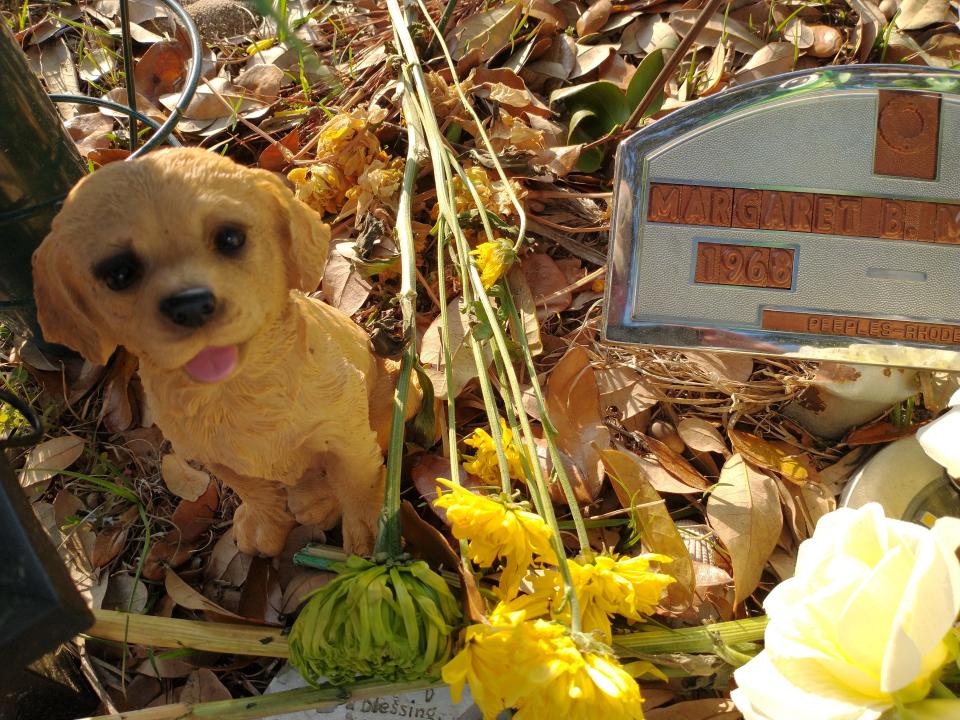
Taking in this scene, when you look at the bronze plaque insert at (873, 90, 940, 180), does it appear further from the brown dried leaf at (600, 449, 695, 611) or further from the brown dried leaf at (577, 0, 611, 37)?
the brown dried leaf at (577, 0, 611, 37)

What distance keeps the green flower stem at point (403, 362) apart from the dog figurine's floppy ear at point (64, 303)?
1.34ft

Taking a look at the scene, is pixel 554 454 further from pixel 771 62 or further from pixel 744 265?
pixel 771 62

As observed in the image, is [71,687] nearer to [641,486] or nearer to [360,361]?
[360,361]

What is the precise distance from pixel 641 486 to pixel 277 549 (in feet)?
2.24

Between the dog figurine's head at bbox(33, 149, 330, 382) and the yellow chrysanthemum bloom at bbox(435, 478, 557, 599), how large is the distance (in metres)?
0.34

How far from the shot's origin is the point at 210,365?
3.02 feet

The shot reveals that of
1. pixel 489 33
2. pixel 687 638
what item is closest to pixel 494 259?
pixel 687 638

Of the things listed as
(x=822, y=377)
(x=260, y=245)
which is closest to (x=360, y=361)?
(x=260, y=245)

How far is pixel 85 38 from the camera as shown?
2.16 m

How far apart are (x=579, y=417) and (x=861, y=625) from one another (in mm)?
734

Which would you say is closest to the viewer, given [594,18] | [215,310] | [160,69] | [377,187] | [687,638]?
[215,310]

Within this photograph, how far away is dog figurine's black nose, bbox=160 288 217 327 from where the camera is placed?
2.71 ft

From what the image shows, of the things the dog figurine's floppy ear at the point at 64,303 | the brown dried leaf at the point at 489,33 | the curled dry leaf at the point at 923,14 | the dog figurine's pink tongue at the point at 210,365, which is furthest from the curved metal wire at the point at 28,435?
the curled dry leaf at the point at 923,14

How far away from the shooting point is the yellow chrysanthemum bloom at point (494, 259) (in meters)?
1.21
